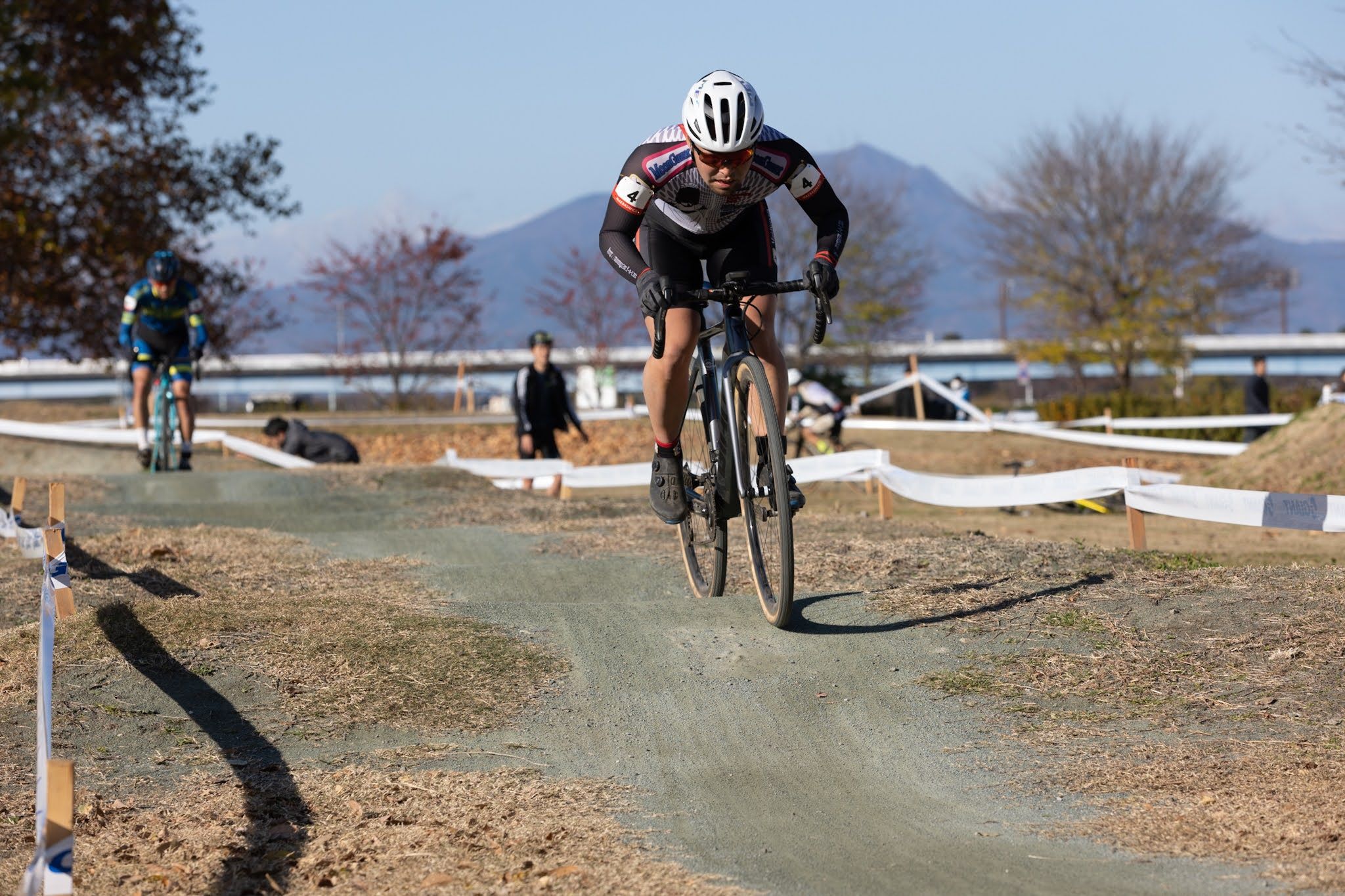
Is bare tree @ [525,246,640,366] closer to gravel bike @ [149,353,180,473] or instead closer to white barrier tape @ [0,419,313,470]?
white barrier tape @ [0,419,313,470]

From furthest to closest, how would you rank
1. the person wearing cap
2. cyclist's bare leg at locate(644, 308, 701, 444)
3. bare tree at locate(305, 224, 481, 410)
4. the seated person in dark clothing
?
bare tree at locate(305, 224, 481, 410), the seated person in dark clothing, the person wearing cap, cyclist's bare leg at locate(644, 308, 701, 444)

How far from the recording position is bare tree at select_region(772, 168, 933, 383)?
195ft

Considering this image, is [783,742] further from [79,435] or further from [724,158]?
[79,435]

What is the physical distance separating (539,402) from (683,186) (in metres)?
11.0

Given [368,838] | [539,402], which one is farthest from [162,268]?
[368,838]

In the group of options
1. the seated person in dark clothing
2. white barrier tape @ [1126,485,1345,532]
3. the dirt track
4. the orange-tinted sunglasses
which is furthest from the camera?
the seated person in dark clothing

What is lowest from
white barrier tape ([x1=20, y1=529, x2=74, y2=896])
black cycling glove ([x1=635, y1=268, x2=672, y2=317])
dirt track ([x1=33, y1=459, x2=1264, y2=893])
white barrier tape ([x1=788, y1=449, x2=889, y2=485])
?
dirt track ([x1=33, y1=459, x2=1264, y2=893])

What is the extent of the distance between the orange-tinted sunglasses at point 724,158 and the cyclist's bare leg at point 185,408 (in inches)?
402

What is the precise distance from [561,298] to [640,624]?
1948 inches

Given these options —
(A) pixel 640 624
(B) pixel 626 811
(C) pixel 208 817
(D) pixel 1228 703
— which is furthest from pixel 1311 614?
(C) pixel 208 817

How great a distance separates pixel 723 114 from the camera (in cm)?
588

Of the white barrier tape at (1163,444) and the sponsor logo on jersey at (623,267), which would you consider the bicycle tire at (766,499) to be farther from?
the white barrier tape at (1163,444)

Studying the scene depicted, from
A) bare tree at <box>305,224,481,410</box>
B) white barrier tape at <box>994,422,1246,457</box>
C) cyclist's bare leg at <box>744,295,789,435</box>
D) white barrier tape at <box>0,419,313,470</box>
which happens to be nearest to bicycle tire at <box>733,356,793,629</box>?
cyclist's bare leg at <box>744,295,789,435</box>

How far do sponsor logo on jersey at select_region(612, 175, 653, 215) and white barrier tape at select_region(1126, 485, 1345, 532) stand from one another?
426cm
